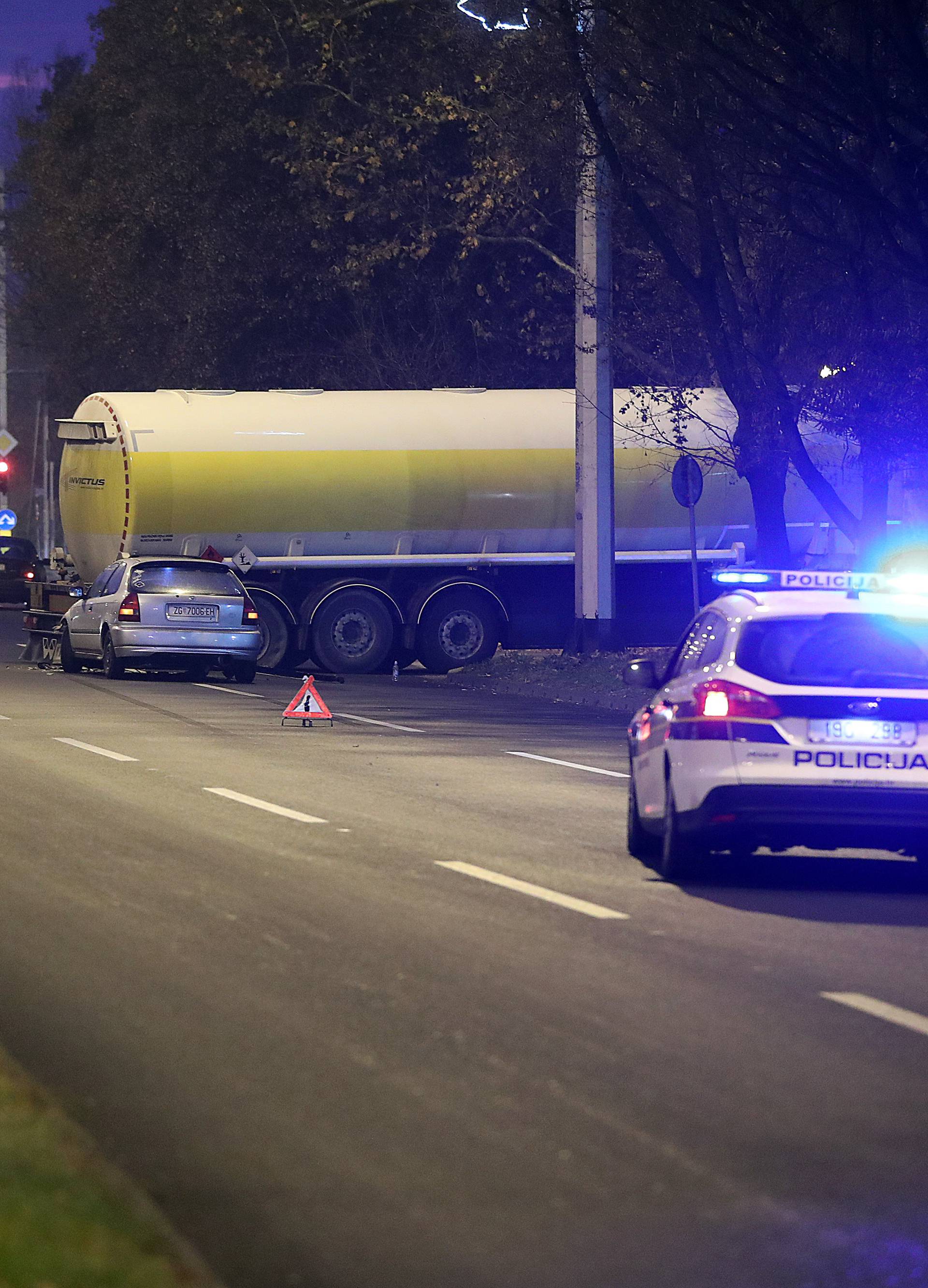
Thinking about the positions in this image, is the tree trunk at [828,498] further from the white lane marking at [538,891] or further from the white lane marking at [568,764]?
the white lane marking at [538,891]

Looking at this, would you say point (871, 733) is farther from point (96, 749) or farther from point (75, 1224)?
point (96, 749)

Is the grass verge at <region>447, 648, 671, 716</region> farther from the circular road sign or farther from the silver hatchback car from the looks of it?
the silver hatchback car

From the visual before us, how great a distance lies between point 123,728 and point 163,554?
11.2m

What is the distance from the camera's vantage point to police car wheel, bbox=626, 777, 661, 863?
1289 cm

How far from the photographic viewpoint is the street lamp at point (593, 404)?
1179 inches

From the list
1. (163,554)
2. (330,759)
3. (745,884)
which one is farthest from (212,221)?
(745,884)

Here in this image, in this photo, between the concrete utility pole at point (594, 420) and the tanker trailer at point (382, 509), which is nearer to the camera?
the concrete utility pole at point (594, 420)

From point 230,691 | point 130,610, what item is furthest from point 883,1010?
point 130,610

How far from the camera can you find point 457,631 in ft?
112

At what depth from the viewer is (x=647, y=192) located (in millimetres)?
29281

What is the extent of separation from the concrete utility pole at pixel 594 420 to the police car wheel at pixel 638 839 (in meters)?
17.5

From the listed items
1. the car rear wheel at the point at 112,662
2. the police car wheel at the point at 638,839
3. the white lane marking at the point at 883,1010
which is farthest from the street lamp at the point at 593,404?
the white lane marking at the point at 883,1010

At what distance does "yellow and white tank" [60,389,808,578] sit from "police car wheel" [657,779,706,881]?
1999 cm

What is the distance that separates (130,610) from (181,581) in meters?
0.73
